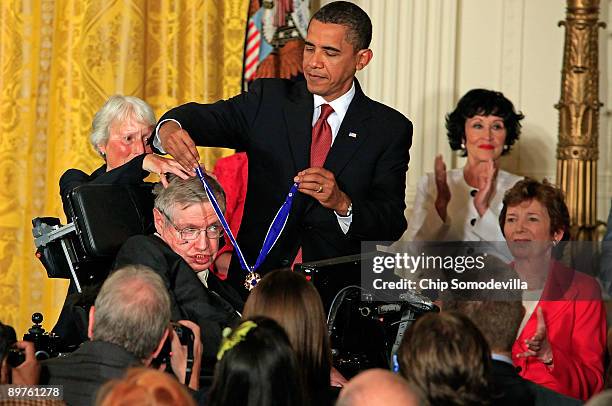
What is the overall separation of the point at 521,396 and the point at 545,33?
404 cm

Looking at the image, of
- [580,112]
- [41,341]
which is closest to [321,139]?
[41,341]

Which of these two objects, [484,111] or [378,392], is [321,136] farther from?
[378,392]

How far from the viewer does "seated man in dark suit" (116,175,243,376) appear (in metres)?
3.81

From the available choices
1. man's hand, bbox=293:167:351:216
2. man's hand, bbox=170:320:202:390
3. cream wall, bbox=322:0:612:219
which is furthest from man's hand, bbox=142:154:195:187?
cream wall, bbox=322:0:612:219

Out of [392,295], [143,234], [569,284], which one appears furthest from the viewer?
[569,284]

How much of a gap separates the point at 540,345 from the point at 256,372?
187 cm

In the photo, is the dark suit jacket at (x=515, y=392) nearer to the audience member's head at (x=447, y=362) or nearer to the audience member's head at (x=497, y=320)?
the audience member's head at (x=497, y=320)

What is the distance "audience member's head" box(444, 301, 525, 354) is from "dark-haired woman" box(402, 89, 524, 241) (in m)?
2.37

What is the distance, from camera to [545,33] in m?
6.98

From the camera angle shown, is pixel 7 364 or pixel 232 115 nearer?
pixel 7 364

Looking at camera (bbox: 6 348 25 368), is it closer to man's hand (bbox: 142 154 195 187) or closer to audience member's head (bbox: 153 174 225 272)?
audience member's head (bbox: 153 174 225 272)

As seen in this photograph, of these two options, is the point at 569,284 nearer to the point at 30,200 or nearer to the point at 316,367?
the point at 316,367

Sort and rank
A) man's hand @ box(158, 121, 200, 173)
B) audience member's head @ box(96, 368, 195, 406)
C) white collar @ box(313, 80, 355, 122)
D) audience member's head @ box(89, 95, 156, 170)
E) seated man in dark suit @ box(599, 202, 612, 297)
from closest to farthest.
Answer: audience member's head @ box(96, 368, 195, 406) < man's hand @ box(158, 121, 200, 173) < white collar @ box(313, 80, 355, 122) < audience member's head @ box(89, 95, 156, 170) < seated man in dark suit @ box(599, 202, 612, 297)

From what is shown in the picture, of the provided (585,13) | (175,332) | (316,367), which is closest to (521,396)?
(316,367)
